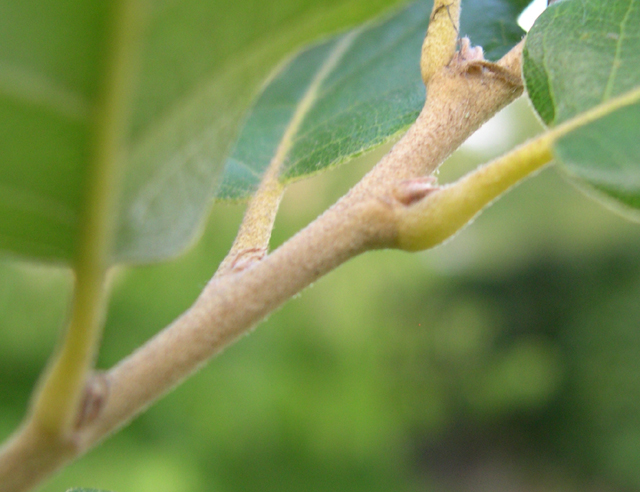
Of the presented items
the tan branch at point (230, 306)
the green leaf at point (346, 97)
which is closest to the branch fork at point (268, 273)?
the tan branch at point (230, 306)

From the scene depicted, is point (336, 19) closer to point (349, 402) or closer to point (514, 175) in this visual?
point (514, 175)

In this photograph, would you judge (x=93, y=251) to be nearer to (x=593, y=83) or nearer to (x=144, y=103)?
(x=144, y=103)

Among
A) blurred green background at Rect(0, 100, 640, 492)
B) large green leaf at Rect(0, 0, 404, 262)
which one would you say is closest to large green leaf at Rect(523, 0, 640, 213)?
large green leaf at Rect(0, 0, 404, 262)

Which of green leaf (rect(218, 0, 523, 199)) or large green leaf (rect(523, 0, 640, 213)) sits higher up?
large green leaf (rect(523, 0, 640, 213))

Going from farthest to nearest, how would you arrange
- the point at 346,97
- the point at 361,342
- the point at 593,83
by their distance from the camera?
the point at 361,342, the point at 346,97, the point at 593,83

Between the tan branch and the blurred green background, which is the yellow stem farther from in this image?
the blurred green background

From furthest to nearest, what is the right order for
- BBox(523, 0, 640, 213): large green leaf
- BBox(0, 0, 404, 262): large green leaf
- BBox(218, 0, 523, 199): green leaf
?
BBox(218, 0, 523, 199): green leaf, BBox(523, 0, 640, 213): large green leaf, BBox(0, 0, 404, 262): large green leaf

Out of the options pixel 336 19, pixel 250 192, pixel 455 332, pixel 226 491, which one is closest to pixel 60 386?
pixel 336 19

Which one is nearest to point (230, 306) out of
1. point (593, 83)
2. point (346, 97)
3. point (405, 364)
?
point (593, 83)
